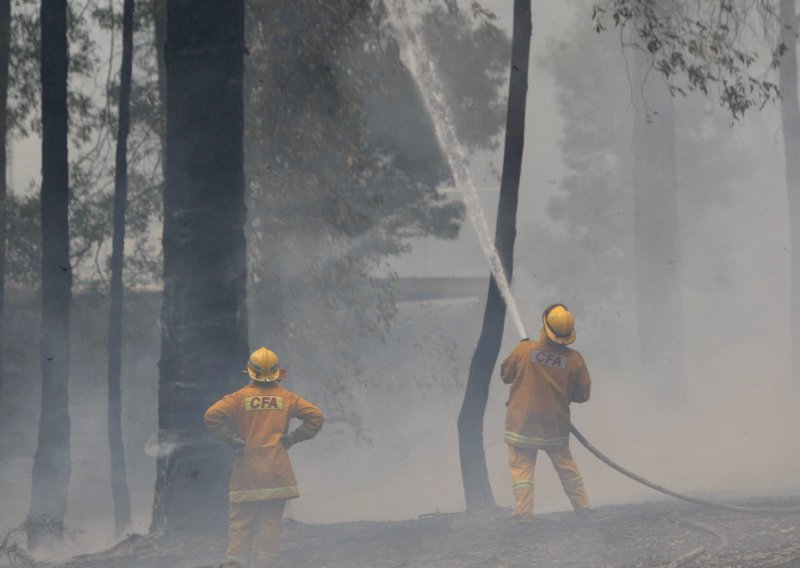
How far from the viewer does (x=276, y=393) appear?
835cm

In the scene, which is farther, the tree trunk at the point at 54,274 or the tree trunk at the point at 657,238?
the tree trunk at the point at 657,238

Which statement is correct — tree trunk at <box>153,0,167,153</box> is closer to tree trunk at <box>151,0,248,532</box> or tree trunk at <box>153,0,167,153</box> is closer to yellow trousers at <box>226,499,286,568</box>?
tree trunk at <box>151,0,248,532</box>

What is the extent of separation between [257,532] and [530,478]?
2382mm

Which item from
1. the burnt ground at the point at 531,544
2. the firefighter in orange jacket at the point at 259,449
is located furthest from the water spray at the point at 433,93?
the firefighter in orange jacket at the point at 259,449

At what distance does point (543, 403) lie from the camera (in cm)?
963

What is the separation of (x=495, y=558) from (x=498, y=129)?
13.2m

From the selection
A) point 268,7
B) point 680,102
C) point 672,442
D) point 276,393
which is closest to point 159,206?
point 268,7

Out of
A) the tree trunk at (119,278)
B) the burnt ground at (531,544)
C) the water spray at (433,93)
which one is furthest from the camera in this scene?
the tree trunk at (119,278)

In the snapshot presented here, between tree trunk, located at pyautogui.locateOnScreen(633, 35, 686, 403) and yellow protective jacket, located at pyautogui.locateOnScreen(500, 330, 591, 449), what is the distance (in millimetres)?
14693

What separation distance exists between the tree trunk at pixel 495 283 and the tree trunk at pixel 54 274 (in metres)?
4.91

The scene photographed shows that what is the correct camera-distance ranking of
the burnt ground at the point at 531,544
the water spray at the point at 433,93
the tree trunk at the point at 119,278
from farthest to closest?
1. the tree trunk at the point at 119,278
2. the water spray at the point at 433,93
3. the burnt ground at the point at 531,544

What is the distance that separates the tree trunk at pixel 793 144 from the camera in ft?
74.0

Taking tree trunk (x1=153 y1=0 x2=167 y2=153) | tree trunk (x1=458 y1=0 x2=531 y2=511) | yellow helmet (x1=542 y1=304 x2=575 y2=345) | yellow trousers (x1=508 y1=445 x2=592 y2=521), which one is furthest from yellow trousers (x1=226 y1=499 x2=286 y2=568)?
tree trunk (x1=153 y1=0 x2=167 y2=153)

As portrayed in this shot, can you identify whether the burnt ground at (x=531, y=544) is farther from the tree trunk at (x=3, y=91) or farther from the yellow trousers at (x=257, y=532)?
the tree trunk at (x=3, y=91)
